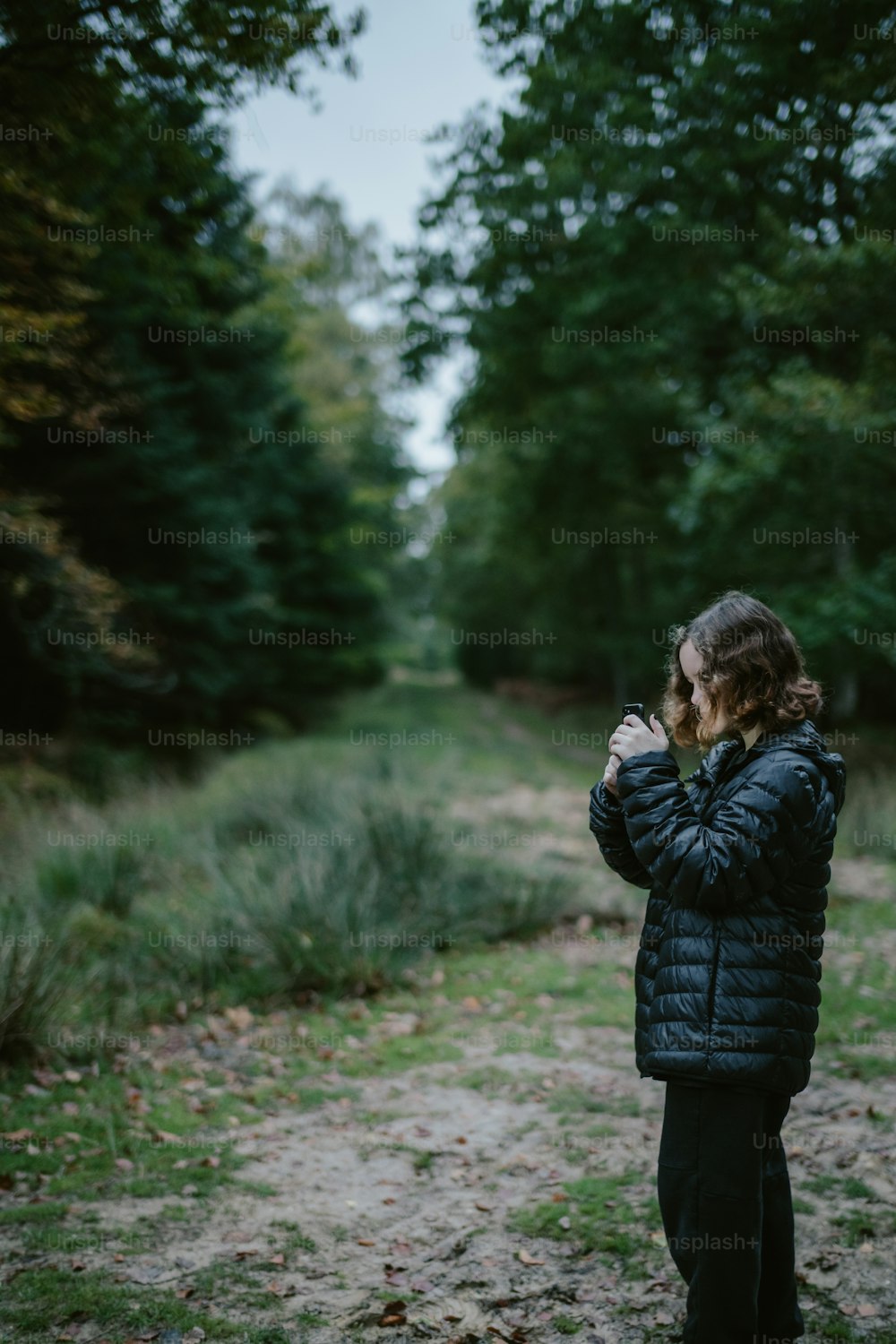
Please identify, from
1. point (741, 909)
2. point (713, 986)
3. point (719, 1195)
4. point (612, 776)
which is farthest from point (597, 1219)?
point (612, 776)

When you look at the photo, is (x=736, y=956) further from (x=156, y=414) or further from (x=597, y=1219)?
(x=156, y=414)

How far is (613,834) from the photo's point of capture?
2.58m

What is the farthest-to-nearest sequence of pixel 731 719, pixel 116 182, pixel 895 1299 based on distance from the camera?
pixel 116 182 → pixel 895 1299 → pixel 731 719

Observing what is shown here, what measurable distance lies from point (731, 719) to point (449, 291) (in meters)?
12.7

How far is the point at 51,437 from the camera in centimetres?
1159

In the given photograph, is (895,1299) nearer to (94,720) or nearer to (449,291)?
(94,720)

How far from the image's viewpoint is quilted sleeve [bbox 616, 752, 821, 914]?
85.4 inches

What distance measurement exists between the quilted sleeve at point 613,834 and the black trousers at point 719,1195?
1.93 feet

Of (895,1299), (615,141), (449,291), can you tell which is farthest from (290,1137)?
(449,291)

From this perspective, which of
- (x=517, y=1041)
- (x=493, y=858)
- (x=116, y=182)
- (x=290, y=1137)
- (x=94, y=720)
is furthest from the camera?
(x=94, y=720)

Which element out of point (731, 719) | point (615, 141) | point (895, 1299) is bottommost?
point (895, 1299)

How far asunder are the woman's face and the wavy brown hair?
1 cm

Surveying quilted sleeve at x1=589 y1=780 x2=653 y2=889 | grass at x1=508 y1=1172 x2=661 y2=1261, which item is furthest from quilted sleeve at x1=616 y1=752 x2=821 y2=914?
grass at x1=508 y1=1172 x2=661 y2=1261

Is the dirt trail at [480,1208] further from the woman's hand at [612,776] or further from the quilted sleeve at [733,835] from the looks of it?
the woman's hand at [612,776]
